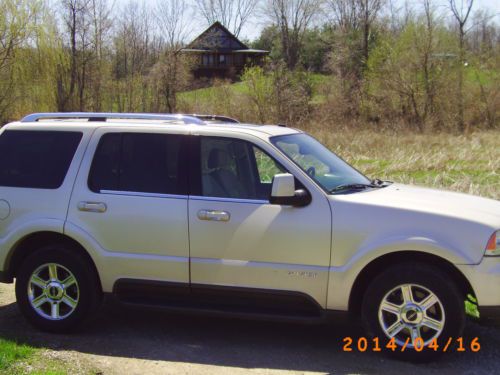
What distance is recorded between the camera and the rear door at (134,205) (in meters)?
4.87

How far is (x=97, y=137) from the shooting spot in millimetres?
5234

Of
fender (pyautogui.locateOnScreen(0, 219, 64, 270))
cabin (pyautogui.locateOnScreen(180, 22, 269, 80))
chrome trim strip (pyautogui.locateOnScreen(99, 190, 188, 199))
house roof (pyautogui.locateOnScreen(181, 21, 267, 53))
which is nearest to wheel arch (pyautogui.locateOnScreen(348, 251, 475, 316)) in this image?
chrome trim strip (pyautogui.locateOnScreen(99, 190, 188, 199))

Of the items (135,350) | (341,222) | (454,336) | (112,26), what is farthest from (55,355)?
(112,26)

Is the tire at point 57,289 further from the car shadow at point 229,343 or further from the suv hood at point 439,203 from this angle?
the suv hood at point 439,203

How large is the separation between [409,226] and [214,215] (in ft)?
5.10

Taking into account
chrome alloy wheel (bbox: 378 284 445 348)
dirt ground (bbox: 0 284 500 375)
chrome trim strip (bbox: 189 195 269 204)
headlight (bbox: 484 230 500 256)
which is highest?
chrome trim strip (bbox: 189 195 269 204)

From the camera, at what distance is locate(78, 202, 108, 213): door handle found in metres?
5.01

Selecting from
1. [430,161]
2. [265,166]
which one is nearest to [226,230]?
[265,166]

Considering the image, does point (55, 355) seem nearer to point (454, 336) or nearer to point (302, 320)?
point (302, 320)

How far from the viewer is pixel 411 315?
4.42 metres

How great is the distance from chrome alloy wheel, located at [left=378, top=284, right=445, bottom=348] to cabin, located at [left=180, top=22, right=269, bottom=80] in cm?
5266

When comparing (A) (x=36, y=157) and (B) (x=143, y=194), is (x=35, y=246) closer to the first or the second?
(A) (x=36, y=157)

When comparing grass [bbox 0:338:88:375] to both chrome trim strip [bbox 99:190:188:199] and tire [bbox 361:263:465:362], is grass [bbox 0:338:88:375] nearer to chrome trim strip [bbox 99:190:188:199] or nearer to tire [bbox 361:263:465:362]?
chrome trim strip [bbox 99:190:188:199]

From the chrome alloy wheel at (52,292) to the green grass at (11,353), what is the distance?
44 centimetres
